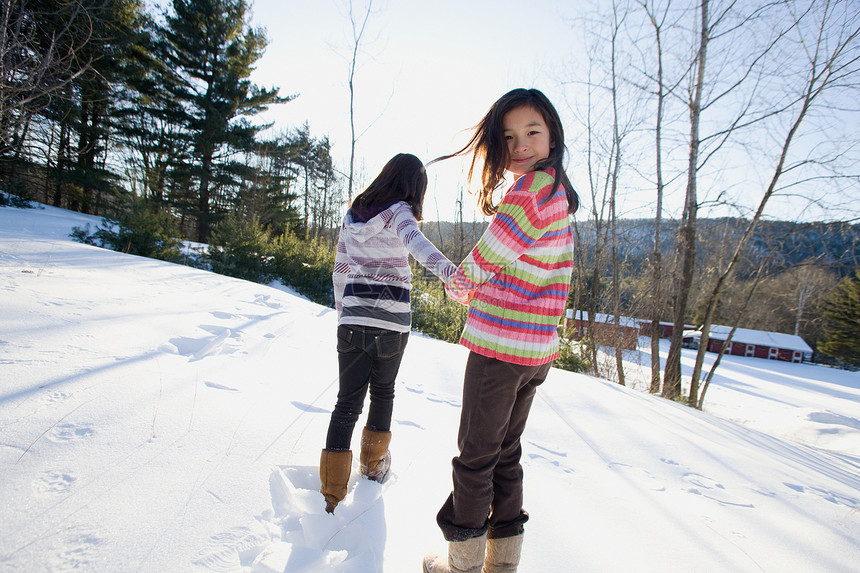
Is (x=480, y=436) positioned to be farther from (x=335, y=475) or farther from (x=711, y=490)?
(x=711, y=490)

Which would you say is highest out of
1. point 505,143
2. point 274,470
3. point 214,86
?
point 214,86

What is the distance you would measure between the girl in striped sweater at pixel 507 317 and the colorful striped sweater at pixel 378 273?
0.41m

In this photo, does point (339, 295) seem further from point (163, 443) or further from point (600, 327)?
point (600, 327)

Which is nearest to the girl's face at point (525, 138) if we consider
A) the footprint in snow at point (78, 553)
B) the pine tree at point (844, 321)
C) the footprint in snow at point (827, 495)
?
the footprint in snow at point (78, 553)

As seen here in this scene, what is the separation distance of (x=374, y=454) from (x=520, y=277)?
102 centimetres

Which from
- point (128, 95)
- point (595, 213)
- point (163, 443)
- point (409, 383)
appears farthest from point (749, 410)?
point (128, 95)

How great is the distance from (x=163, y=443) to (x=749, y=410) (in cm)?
1444

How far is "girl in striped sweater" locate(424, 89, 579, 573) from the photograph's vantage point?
1.05 meters

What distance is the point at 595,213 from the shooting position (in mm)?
9945

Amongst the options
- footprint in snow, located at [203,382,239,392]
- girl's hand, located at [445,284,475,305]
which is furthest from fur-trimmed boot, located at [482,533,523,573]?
footprint in snow, located at [203,382,239,392]

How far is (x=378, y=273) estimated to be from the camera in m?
1.52

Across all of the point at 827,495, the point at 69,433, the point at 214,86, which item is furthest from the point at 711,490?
the point at 214,86

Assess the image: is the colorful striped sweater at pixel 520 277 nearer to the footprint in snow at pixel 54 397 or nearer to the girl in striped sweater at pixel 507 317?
the girl in striped sweater at pixel 507 317

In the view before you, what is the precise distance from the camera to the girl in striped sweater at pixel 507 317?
1055 mm
